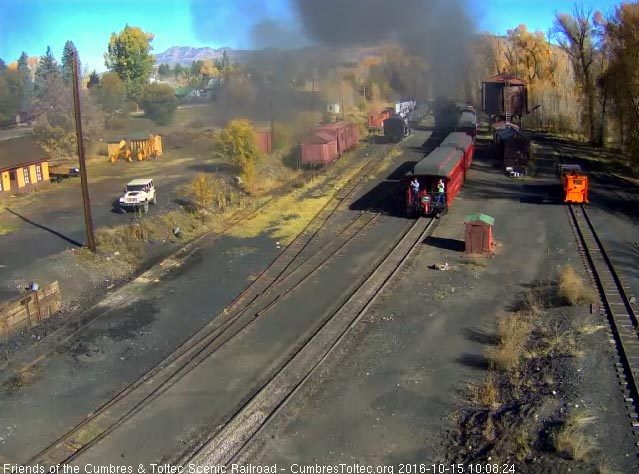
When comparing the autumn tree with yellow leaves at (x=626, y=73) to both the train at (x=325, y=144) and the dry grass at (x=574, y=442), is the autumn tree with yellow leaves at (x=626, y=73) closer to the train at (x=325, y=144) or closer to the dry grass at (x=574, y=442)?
the train at (x=325, y=144)

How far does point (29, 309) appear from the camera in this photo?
1383 cm

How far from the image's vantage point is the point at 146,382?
1107cm

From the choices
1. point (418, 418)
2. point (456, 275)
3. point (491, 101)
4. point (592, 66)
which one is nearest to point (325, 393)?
point (418, 418)

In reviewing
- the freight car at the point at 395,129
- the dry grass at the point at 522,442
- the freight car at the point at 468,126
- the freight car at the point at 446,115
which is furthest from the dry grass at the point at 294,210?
the freight car at the point at 446,115

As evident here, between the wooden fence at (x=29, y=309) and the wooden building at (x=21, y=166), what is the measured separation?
1514cm

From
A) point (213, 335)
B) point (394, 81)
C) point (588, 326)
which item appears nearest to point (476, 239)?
point (588, 326)

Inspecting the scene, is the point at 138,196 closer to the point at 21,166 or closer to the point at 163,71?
the point at 21,166

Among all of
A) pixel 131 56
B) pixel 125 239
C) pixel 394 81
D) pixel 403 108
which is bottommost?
pixel 125 239

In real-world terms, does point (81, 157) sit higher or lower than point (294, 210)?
higher

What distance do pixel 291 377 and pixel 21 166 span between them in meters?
22.6

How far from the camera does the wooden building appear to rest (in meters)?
27.7

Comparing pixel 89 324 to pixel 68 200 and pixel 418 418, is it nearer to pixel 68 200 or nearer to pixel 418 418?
pixel 418 418

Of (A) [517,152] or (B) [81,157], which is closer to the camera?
(B) [81,157]

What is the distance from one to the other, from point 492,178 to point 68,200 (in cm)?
1953
